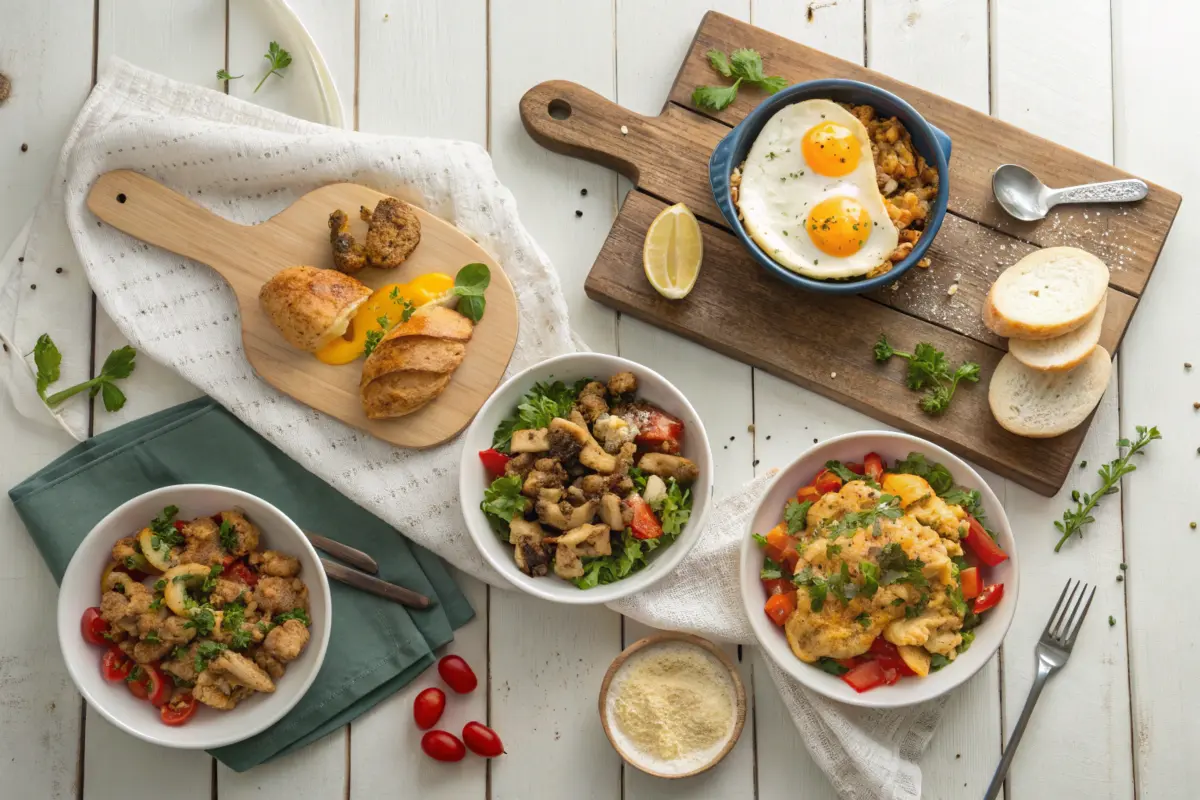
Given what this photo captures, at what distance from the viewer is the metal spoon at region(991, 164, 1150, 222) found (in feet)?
14.4

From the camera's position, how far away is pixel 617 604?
14.0 ft

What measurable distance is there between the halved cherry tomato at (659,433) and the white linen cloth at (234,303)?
453 millimetres

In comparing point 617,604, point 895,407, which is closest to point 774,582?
point 617,604

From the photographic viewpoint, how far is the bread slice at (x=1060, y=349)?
13.7 feet

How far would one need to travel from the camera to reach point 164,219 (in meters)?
4.46

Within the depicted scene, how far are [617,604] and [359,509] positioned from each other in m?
1.20

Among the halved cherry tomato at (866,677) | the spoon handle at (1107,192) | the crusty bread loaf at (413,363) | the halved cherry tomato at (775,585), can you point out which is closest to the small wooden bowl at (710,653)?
the halved cherry tomato at (775,585)

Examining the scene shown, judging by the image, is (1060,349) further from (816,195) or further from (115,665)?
(115,665)

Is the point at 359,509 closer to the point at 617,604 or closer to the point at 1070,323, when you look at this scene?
the point at 617,604

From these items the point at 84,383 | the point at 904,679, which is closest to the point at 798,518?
the point at 904,679

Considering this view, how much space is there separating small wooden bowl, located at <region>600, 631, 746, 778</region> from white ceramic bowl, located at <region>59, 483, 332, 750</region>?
3.82ft

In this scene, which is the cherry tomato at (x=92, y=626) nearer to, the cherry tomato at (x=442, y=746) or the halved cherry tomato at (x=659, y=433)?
the cherry tomato at (x=442, y=746)

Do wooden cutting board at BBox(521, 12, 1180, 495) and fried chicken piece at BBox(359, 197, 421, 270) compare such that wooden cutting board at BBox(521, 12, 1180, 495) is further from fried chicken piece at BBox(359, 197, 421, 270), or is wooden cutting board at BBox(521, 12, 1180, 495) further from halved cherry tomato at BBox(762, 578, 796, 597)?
halved cherry tomato at BBox(762, 578, 796, 597)

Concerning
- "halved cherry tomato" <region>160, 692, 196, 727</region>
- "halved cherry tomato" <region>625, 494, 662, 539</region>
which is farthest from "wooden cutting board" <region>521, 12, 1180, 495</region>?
"halved cherry tomato" <region>160, 692, 196, 727</region>
